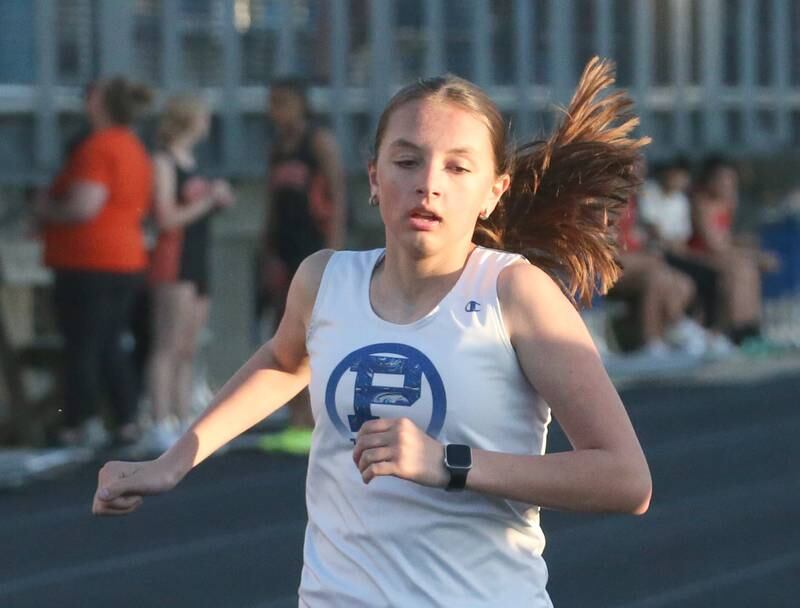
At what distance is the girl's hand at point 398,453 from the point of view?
2838 millimetres

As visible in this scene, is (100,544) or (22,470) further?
(22,470)

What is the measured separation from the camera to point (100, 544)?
26.2 ft

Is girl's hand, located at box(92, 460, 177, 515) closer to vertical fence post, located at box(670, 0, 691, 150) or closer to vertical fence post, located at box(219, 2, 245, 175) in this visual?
vertical fence post, located at box(219, 2, 245, 175)

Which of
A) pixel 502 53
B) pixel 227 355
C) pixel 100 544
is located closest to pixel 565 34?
pixel 502 53

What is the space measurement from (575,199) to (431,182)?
1.63ft

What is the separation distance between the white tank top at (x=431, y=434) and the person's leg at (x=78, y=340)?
21.7 ft

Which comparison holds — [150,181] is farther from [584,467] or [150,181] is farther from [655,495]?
[584,467]

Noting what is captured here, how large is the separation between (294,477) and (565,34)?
8.93 meters

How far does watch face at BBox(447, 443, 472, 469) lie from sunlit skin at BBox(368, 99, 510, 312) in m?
0.34

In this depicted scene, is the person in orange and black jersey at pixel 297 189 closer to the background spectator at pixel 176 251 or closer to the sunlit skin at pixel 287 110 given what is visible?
the sunlit skin at pixel 287 110

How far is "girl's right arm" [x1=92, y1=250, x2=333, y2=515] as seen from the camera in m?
3.21

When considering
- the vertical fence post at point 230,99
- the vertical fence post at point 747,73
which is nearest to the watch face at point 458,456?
the vertical fence post at point 230,99

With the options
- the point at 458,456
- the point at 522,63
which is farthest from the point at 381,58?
the point at 458,456

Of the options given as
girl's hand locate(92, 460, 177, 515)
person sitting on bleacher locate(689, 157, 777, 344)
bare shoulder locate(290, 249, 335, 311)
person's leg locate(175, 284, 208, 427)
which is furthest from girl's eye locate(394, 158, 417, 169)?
person sitting on bleacher locate(689, 157, 777, 344)
